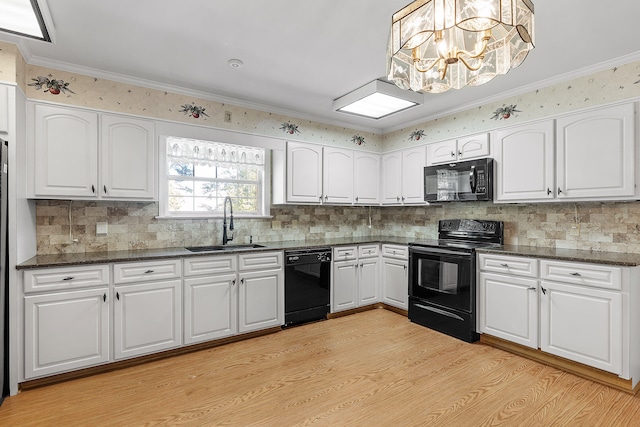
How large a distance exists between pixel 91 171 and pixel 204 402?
83.2 inches

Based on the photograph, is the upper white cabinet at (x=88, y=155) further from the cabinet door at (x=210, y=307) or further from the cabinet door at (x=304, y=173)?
the cabinet door at (x=304, y=173)

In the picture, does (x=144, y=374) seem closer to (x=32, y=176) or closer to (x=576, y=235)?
(x=32, y=176)

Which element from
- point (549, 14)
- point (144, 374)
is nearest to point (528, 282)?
point (549, 14)

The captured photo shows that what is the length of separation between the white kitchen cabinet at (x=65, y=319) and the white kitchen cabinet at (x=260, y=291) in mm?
1155

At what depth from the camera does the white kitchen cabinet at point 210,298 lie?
3.06 m

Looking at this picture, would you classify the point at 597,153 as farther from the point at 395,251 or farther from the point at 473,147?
the point at 395,251

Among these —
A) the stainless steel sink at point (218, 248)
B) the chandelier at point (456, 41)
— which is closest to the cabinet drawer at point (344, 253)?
the stainless steel sink at point (218, 248)

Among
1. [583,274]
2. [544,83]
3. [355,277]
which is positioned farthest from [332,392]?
[544,83]

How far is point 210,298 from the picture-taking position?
10.4 feet

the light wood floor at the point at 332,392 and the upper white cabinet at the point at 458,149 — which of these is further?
the upper white cabinet at the point at 458,149

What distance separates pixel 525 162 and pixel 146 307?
3744 mm

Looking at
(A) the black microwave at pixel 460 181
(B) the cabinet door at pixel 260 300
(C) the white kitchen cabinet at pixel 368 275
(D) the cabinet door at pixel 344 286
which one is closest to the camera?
(B) the cabinet door at pixel 260 300

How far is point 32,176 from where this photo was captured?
2654mm

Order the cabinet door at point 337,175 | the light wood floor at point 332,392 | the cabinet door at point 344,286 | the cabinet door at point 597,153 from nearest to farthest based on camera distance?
the light wood floor at point 332,392, the cabinet door at point 597,153, the cabinet door at point 344,286, the cabinet door at point 337,175
